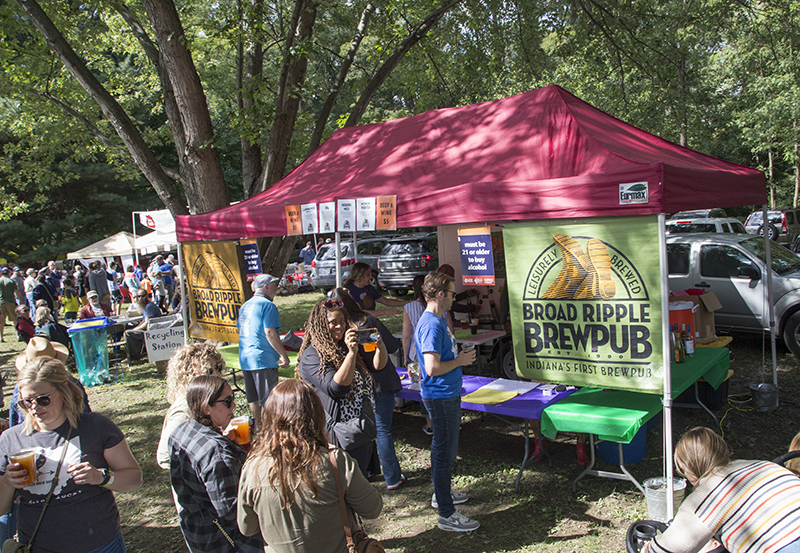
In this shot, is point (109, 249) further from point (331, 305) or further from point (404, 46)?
point (331, 305)

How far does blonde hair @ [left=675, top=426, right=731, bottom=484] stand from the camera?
2.19 m

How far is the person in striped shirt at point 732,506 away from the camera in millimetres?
1993

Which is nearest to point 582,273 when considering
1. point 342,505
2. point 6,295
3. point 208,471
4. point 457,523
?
point 457,523

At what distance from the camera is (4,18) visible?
30.2 ft

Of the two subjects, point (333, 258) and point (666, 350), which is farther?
point (333, 258)

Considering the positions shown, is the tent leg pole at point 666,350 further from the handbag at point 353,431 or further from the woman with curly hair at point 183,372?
the woman with curly hair at point 183,372

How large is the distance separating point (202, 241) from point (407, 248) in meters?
10.1

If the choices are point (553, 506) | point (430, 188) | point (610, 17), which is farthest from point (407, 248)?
point (553, 506)

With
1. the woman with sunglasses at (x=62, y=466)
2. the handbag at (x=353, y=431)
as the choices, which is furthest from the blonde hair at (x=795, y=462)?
the woman with sunglasses at (x=62, y=466)

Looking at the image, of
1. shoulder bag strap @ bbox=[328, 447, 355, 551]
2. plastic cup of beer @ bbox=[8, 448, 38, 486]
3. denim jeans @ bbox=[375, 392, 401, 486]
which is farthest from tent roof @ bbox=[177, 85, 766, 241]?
plastic cup of beer @ bbox=[8, 448, 38, 486]

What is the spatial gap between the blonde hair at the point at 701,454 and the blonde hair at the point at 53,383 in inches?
98.7

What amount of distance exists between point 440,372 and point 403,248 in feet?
43.2

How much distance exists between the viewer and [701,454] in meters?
2.21

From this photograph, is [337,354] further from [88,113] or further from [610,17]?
[88,113]
